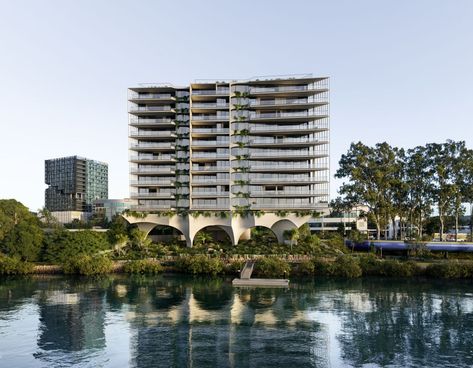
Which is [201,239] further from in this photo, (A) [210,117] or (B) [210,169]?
(A) [210,117]

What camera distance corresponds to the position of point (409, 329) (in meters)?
40.8

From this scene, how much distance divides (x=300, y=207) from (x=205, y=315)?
52730 mm

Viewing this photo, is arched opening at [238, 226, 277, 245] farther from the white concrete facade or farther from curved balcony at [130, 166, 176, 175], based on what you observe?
curved balcony at [130, 166, 176, 175]

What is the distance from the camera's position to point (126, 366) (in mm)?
31875

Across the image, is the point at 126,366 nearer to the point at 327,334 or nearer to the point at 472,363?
the point at 327,334

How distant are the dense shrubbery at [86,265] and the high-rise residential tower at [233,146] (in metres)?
24.1

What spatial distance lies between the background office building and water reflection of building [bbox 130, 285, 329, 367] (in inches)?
1738

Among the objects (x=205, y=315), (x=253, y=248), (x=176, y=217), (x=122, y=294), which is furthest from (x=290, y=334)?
(x=176, y=217)

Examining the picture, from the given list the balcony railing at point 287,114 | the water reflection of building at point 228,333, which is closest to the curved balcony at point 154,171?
the balcony railing at point 287,114

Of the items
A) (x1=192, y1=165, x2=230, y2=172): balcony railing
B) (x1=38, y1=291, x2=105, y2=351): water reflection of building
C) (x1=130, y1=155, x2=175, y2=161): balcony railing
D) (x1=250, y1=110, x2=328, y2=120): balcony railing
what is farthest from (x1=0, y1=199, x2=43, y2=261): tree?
(x1=250, y1=110, x2=328, y2=120): balcony railing

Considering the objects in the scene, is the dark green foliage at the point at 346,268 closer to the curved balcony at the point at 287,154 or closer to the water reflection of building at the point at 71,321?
the curved balcony at the point at 287,154

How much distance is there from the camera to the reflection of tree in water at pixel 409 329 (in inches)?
1325

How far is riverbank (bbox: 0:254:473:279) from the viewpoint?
68.8m

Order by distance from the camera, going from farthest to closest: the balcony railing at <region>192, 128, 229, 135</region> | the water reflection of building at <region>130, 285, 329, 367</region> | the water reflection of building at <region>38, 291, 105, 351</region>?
the balcony railing at <region>192, 128, 229, 135</region>, the water reflection of building at <region>38, 291, 105, 351</region>, the water reflection of building at <region>130, 285, 329, 367</region>
